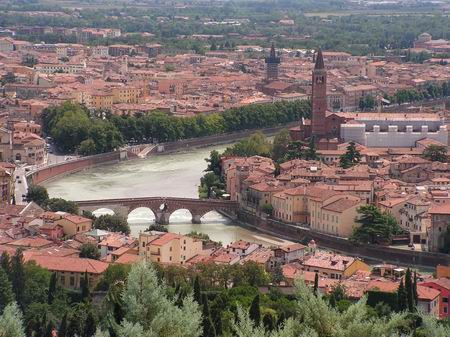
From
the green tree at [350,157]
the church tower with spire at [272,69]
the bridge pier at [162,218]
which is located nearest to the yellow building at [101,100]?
the church tower with spire at [272,69]

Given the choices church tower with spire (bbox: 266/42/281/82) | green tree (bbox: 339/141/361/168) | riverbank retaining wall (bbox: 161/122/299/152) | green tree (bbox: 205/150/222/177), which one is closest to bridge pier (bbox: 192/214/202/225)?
green tree (bbox: 205/150/222/177)

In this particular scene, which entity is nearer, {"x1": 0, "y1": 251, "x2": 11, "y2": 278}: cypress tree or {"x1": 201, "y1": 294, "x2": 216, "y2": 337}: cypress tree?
{"x1": 201, "y1": 294, "x2": 216, "y2": 337}: cypress tree

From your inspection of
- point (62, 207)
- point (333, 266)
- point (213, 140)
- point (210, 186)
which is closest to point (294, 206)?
point (210, 186)

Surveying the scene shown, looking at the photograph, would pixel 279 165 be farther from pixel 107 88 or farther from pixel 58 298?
pixel 107 88

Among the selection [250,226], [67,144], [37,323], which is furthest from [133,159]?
[37,323]

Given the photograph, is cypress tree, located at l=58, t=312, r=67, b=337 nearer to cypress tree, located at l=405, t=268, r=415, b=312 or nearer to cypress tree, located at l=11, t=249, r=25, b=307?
cypress tree, located at l=11, t=249, r=25, b=307
